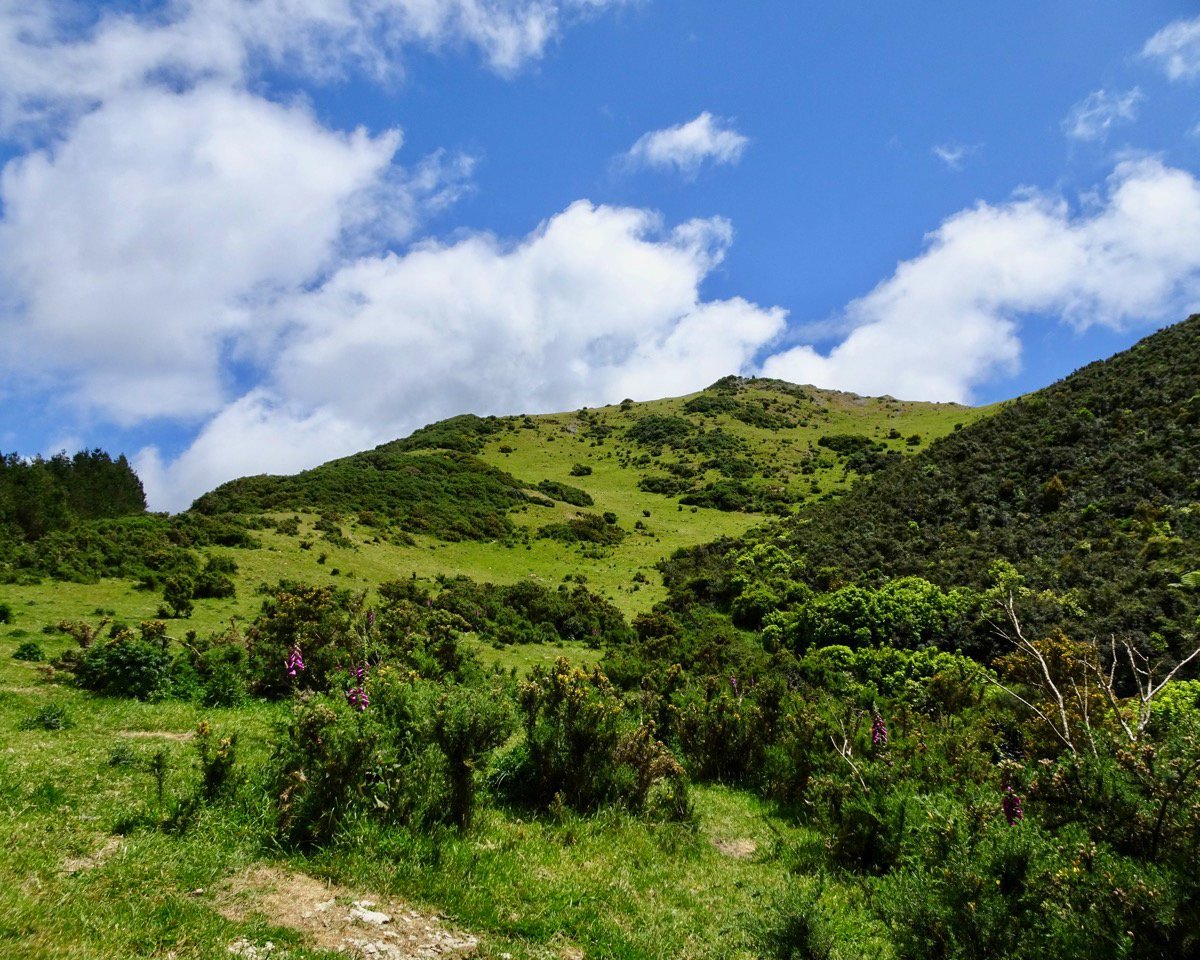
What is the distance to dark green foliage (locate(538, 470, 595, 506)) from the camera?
6544 centimetres

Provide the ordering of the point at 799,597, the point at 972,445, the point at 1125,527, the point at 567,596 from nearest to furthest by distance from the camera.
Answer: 1. the point at 1125,527
2. the point at 799,597
3. the point at 567,596
4. the point at 972,445

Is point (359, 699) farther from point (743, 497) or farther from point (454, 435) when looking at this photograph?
point (454, 435)

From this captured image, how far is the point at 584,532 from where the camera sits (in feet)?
172

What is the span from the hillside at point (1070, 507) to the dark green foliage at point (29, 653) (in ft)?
93.8

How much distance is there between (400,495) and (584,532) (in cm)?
1627

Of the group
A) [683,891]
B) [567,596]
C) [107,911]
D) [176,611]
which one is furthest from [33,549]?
[683,891]

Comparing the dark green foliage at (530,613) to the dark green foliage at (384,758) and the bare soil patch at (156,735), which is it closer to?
the bare soil patch at (156,735)

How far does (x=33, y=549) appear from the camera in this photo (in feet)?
84.0

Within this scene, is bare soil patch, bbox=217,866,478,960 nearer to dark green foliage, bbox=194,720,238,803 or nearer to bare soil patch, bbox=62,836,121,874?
bare soil patch, bbox=62,836,121,874

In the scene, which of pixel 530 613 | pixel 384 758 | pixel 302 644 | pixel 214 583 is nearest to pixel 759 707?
pixel 384 758

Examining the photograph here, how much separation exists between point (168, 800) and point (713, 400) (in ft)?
382

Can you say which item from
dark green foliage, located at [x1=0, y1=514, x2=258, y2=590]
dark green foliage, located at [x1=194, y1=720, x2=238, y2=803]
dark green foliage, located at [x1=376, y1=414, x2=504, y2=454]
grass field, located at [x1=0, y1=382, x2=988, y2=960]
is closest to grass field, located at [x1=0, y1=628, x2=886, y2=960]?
grass field, located at [x1=0, y1=382, x2=988, y2=960]

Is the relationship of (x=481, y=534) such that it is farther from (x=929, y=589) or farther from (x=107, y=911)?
(x=107, y=911)

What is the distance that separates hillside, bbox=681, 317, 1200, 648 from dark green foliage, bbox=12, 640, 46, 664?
28.6 meters
